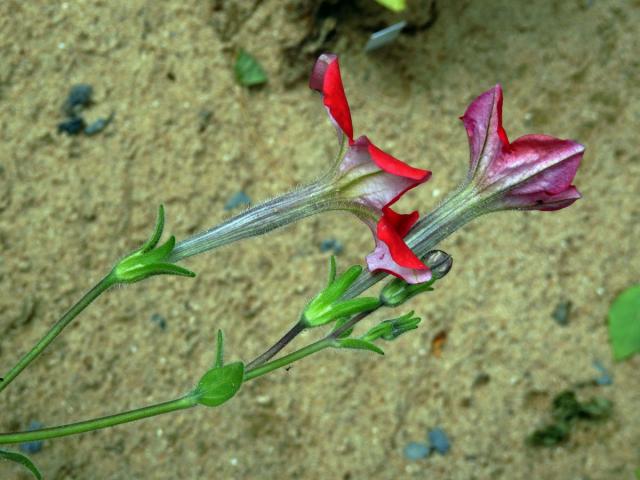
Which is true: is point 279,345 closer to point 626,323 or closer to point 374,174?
point 374,174

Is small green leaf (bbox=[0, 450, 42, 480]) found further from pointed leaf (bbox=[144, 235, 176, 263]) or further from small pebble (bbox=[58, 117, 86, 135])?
small pebble (bbox=[58, 117, 86, 135])

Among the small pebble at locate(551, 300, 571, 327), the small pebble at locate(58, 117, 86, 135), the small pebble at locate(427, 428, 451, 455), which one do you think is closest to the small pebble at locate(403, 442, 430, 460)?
the small pebble at locate(427, 428, 451, 455)

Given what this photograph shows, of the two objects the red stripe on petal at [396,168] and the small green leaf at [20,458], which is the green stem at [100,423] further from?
the red stripe on petal at [396,168]

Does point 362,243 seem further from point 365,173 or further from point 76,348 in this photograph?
point 365,173

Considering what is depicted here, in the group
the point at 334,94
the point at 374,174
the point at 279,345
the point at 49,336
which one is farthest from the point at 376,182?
the point at 49,336

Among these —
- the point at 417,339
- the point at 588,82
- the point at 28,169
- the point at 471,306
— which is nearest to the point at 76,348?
the point at 28,169

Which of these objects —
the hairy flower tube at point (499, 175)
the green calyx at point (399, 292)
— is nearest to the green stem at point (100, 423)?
the green calyx at point (399, 292)
